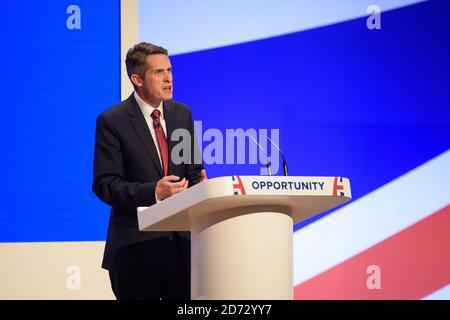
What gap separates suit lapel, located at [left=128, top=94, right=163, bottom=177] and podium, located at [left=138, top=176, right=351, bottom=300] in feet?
2.14

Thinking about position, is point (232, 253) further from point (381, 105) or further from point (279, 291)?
point (381, 105)

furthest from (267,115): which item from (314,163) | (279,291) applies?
(279,291)

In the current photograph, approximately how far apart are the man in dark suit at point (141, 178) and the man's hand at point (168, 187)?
0.05m

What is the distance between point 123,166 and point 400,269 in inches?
75.3

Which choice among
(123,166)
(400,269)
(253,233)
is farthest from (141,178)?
(400,269)

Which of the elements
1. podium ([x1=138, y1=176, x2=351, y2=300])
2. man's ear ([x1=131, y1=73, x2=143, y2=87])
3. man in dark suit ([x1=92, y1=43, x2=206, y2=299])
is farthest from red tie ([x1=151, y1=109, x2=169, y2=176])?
podium ([x1=138, y1=176, x2=351, y2=300])

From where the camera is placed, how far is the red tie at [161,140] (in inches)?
130

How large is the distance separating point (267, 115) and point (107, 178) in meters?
1.52

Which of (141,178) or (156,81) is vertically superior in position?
(156,81)

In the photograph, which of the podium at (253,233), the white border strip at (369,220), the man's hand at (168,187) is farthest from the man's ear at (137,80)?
the white border strip at (369,220)

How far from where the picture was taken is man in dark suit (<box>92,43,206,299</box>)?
10.4 ft

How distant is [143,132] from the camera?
10.8 feet

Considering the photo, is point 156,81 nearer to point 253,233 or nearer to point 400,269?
point 253,233

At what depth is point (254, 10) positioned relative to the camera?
4.64 meters
